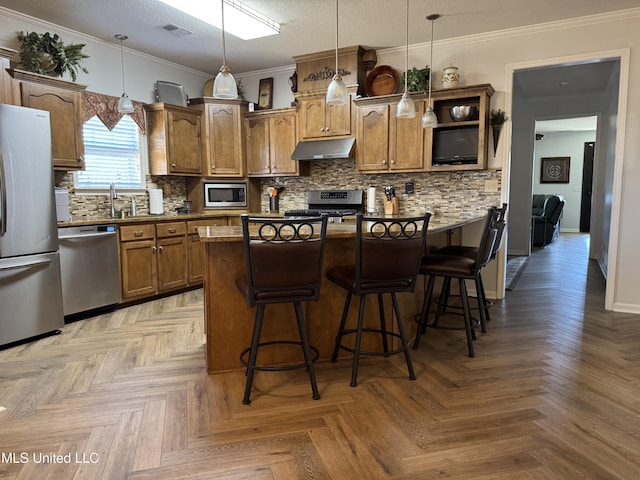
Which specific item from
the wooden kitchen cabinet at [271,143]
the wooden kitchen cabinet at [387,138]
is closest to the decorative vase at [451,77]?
the wooden kitchen cabinet at [387,138]

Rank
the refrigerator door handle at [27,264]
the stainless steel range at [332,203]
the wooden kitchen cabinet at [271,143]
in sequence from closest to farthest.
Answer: the refrigerator door handle at [27,264] → the stainless steel range at [332,203] → the wooden kitchen cabinet at [271,143]

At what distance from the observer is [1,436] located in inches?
79.0

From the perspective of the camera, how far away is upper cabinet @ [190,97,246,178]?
17.1 feet

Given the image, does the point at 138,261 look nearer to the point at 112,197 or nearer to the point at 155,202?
the point at 112,197

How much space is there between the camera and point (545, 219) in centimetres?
848

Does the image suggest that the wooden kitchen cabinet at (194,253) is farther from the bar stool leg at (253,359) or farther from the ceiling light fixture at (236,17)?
the bar stool leg at (253,359)

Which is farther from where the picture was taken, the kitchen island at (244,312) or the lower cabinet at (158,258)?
the lower cabinet at (158,258)

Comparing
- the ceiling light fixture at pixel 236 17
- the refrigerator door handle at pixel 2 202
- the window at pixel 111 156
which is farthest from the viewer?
the window at pixel 111 156

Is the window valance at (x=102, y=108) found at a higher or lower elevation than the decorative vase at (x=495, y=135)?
higher

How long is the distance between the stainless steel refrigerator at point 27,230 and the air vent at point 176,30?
1443mm

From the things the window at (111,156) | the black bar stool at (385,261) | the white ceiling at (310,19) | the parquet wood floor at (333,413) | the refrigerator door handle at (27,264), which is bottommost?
the parquet wood floor at (333,413)

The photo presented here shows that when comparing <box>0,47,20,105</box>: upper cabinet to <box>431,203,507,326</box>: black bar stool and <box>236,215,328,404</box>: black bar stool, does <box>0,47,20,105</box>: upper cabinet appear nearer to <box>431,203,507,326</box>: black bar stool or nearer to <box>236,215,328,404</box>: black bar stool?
<box>236,215,328,404</box>: black bar stool

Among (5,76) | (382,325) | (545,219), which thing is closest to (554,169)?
(545,219)

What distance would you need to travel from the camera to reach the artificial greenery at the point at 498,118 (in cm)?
418
